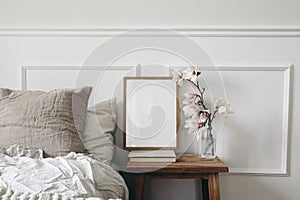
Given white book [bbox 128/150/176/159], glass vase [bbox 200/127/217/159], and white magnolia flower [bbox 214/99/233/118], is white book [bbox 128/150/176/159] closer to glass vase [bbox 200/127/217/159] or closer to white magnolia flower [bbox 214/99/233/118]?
glass vase [bbox 200/127/217/159]

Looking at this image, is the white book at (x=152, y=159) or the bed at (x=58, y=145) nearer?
the bed at (x=58, y=145)

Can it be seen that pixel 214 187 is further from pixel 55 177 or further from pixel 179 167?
pixel 55 177

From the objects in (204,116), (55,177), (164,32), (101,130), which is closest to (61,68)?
(101,130)

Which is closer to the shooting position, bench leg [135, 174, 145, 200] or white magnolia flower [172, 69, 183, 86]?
bench leg [135, 174, 145, 200]

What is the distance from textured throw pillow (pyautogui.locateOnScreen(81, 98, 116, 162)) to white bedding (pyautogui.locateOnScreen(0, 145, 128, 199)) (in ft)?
0.65

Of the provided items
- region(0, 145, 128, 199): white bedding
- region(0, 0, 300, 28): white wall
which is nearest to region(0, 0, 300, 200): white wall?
region(0, 0, 300, 28): white wall

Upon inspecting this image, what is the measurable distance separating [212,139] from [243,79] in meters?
0.40

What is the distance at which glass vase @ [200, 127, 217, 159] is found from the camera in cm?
221

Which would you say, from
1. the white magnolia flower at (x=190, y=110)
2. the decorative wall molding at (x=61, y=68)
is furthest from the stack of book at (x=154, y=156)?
the decorative wall molding at (x=61, y=68)

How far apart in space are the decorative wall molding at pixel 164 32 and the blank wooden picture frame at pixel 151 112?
26 cm

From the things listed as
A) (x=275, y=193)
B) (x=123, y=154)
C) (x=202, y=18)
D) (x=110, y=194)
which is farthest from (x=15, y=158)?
(x=275, y=193)

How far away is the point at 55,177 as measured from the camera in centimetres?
150

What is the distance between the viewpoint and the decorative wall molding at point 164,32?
233cm

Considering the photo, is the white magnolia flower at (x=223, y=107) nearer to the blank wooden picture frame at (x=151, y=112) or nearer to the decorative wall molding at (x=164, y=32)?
the blank wooden picture frame at (x=151, y=112)
